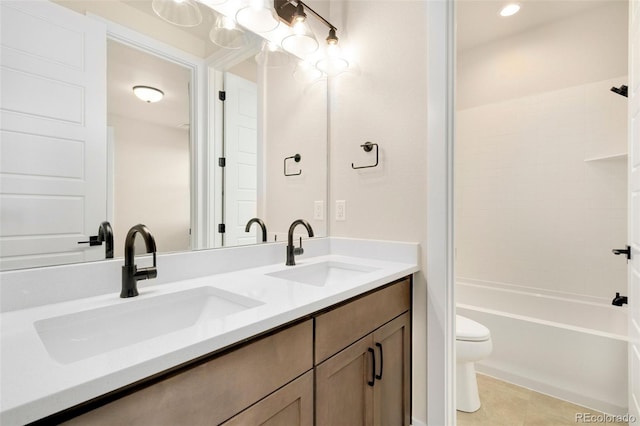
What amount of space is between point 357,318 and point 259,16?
141cm

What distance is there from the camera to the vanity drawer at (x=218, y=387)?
0.50 m

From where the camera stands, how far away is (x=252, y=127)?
141 cm

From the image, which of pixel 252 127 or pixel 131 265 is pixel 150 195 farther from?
pixel 252 127

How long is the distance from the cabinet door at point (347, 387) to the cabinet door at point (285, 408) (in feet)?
0.15

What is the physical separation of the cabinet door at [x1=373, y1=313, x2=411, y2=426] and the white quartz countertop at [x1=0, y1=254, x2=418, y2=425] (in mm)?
299

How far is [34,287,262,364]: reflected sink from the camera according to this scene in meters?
0.68

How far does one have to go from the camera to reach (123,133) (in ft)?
3.04

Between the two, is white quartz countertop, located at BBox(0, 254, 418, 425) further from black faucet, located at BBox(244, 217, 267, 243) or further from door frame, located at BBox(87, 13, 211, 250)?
black faucet, located at BBox(244, 217, 267, 243)

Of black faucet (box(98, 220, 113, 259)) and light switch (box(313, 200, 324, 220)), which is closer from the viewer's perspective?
black faucet (box(98, 220, 113, 259))

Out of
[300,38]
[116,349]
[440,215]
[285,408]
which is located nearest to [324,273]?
[440,215]

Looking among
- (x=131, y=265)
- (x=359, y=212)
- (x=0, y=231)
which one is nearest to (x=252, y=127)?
(x=359, y=212)

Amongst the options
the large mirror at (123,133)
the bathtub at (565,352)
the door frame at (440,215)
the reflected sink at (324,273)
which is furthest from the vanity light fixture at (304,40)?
the bathtub at (565,352)

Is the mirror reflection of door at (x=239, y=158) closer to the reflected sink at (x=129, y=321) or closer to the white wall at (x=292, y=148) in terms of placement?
the white wall at (x=292, y=148)

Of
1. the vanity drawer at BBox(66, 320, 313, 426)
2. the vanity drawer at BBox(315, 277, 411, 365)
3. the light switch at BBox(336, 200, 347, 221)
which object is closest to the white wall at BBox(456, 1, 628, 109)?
the light switch at BBox(336, 200, 347, 221)
